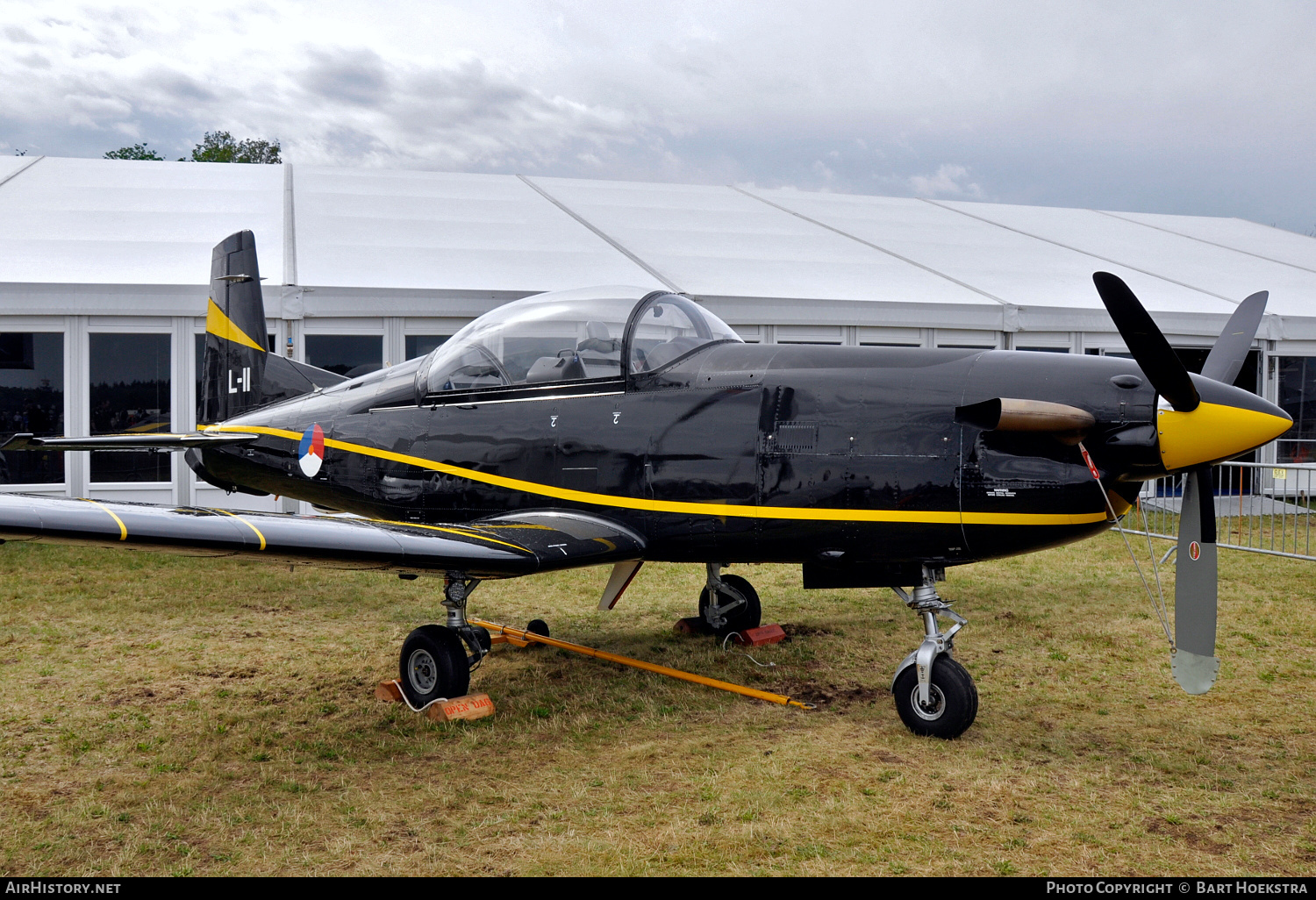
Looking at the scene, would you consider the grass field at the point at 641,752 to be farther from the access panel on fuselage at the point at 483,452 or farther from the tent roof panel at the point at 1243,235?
the tent roof panel at the point at 1243,235

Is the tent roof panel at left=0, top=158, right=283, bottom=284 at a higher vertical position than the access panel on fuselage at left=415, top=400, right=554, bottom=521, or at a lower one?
higher

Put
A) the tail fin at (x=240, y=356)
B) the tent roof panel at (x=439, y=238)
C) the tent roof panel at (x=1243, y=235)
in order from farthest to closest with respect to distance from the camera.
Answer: the tent roof panel at (x=1243, y=235), the tent roof panel at (x=439, y=238), the tail fin at (x=240, y=356)

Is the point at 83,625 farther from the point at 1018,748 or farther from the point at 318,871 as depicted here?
the point at 1018,748

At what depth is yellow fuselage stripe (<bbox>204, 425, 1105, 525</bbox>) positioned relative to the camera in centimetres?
459

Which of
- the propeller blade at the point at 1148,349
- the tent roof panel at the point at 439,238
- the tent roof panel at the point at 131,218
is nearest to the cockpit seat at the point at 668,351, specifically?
the propeller blade at the point at 1148,349

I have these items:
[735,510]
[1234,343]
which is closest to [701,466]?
[735,510]

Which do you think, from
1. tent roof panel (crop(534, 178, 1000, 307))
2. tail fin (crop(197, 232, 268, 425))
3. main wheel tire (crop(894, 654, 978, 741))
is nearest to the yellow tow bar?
main wheel tire (crop(894, 654, 978, 741))

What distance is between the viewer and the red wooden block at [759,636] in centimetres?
694

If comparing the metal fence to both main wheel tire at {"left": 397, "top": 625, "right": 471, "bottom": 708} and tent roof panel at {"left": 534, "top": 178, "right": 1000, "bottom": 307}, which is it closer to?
tent roof panel at {"left": 534, "top": 178, "right": 1000, "bottom": 307}

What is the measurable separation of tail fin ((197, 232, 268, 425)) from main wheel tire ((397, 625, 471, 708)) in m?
3.59

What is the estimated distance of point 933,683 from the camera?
491cm

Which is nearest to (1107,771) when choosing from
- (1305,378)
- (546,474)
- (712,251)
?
(546,474)

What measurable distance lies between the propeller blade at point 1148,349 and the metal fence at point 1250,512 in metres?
7.38

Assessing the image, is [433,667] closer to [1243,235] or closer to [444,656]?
[444,656]
